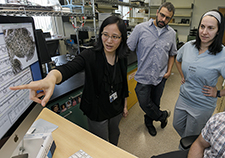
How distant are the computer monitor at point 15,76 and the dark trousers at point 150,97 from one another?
1.25 meters

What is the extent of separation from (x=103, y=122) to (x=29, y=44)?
2.63 feet

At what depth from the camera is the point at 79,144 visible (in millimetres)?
761

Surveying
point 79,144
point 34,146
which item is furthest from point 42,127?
point 79,144

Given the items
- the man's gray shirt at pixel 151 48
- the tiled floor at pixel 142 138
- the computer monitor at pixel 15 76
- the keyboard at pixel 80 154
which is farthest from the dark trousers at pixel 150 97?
the computer monitor at pixel 15 76

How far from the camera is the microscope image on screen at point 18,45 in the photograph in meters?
0.53

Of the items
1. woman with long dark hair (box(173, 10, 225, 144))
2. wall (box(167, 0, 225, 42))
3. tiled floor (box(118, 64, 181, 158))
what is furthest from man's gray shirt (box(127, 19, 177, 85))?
wall (box(167, 0, 225, 42))

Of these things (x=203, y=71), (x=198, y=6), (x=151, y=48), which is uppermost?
(x=198, y=6)

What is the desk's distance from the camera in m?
0.71

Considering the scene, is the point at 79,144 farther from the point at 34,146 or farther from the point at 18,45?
the point at 18,45

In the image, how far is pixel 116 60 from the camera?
113cm

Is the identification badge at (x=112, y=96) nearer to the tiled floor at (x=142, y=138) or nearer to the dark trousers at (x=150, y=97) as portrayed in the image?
the dark trousers at (x=150, y=97)

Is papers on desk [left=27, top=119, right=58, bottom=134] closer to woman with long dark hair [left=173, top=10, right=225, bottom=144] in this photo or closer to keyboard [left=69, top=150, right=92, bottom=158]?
keyboard [left=69, top=150, right=92, bottom=158]

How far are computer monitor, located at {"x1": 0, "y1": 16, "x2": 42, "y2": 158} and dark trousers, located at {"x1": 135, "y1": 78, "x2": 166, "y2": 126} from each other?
4.10ft

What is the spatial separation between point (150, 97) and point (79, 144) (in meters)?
1.28
